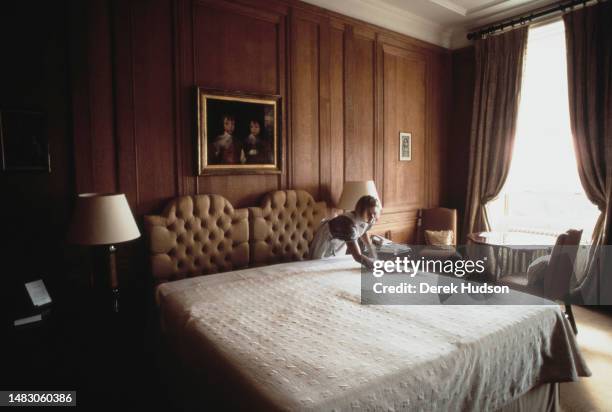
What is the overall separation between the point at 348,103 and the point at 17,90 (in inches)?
91.1

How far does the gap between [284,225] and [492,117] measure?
2.41 metres

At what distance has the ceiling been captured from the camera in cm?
333

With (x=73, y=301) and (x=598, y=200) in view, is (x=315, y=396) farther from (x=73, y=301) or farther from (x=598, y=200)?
(x=598, y=200)

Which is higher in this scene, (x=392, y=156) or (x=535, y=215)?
(x=392, y=156)

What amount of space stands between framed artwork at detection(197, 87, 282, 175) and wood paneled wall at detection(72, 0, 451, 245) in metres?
0.07

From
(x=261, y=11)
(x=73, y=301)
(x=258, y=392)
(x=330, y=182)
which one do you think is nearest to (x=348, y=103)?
(x=330, y=182)

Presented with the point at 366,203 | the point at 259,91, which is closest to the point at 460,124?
the point at 366,203

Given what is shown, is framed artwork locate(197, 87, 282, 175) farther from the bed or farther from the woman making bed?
the woman making bed

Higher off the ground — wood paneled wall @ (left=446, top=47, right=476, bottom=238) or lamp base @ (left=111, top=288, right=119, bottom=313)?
wood paneled wall @ (left=446, top=47, right=476, bottom=238)

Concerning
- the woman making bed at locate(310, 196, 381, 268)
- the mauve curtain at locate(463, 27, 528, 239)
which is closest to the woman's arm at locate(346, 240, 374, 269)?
the woman making bed at locate(310, 196, 381, 268)

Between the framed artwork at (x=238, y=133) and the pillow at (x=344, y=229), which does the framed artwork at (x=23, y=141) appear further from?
the pillow at (x=344, y=229)

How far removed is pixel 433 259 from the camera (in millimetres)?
2945

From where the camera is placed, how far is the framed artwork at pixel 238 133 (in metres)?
2.59

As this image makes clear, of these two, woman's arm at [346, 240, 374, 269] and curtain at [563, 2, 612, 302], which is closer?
woman's arm at [346, 240, 374, 269]
